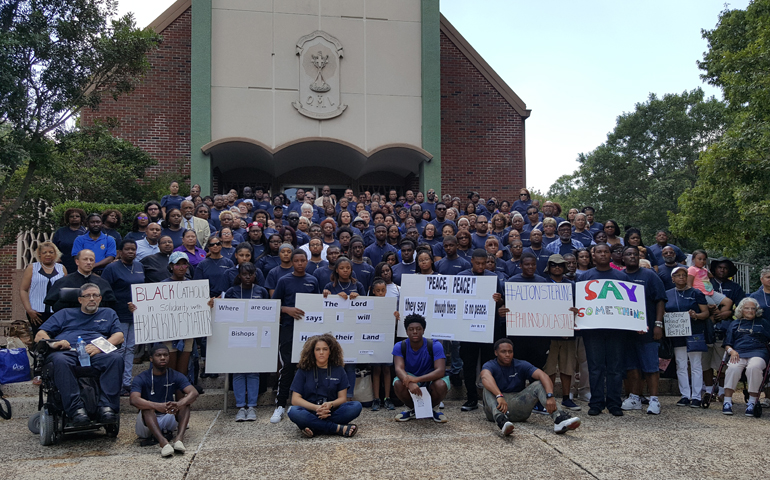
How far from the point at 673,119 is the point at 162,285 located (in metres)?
43.9

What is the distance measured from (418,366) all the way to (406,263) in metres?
1.97

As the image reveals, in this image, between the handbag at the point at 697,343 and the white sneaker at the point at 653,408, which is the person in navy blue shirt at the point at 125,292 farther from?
the handbag at the point at 697,343

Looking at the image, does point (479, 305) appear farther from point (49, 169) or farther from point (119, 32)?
point (119, 32)

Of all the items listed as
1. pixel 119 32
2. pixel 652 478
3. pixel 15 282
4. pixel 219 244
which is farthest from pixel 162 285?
pixel 15 282

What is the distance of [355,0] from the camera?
1730 centimetres

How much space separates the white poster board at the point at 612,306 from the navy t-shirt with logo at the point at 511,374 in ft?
3.55

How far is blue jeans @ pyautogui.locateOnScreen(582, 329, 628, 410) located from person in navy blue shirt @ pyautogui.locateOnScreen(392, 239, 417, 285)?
251 centimetres

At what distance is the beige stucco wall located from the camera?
16.7 metres

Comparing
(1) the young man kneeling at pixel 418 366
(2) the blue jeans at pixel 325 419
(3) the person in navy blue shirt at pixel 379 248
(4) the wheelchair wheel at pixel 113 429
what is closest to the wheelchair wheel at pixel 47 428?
(4) the wheelchair wheel at pixel 113 429

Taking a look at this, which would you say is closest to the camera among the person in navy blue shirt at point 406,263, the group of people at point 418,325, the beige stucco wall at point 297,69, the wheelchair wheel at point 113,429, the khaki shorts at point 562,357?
the wheelchair wheel at point 113,429

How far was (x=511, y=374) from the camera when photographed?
23.0ft

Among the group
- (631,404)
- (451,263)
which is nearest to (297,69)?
(451,263)

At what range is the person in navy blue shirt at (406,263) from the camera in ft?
28.2

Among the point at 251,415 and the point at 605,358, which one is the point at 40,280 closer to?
the point at 251,415
